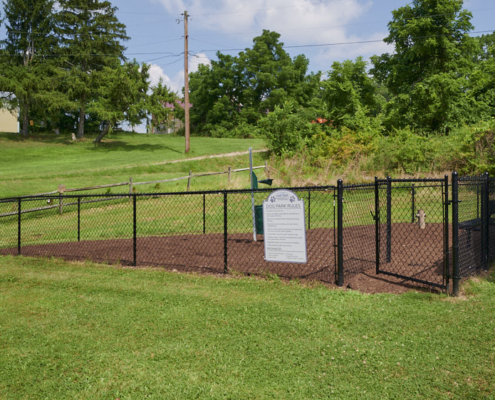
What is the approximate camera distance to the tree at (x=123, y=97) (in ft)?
120

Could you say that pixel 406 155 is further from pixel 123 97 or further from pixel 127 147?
pixel 127 147

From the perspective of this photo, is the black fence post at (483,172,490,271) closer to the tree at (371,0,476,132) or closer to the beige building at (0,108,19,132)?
the tree at (371,0,476,132)

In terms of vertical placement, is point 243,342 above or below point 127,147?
below

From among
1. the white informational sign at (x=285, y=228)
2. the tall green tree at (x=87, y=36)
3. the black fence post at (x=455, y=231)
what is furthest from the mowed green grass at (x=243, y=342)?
the tall green tree at (x=87, y=36)

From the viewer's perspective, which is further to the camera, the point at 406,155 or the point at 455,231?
the point at 406,155

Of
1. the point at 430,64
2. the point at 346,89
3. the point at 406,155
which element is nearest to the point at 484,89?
the point at 430,64

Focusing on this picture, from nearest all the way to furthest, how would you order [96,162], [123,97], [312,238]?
[312,238] → [96,162] → [123,97]

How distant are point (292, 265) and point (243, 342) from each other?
3.13m

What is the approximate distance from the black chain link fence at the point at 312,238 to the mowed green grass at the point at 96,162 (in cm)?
613

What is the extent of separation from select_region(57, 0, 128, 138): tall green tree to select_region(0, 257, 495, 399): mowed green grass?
42329 millimetres

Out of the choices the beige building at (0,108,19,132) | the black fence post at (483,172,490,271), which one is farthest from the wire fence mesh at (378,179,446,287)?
the beige building at (0,108,19,132)

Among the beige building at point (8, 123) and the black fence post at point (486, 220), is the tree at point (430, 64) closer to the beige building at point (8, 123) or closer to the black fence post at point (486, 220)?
the black fence post at point (486, 220)

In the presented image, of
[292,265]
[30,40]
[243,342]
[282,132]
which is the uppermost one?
[30,40]

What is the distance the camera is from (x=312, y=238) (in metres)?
9.30
